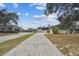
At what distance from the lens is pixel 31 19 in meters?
4.51

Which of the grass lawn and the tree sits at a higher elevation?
the tree

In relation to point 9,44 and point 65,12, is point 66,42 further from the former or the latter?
point 9,44

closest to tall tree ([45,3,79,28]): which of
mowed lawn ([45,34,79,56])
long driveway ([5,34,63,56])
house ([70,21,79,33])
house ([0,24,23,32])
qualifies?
house ([70,21,79,33])

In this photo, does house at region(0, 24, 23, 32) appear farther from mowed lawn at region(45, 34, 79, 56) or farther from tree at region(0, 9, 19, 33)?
mowed lawn at region(45, 34, 79, 56)

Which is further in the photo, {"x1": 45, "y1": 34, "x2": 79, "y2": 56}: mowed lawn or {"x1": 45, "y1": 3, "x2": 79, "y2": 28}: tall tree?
{"x1": 45, "y1": 3, "x2": 79, "y2": 28}: tall tree

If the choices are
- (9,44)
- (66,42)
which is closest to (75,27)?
(66,42)

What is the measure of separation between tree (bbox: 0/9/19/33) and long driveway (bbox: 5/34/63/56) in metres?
0.52

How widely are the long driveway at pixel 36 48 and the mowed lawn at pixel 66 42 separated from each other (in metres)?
0.11

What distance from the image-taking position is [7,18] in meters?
4.59

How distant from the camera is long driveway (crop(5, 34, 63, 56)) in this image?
13.7 feet

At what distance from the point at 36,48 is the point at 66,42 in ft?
2.19

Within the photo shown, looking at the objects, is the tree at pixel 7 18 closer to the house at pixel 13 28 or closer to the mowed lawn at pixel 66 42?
the house at pixel 13 28

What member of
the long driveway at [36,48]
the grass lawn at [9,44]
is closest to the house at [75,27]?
the long driveway at [36,48]

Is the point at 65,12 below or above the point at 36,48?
above
